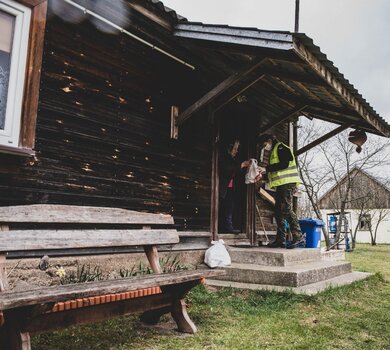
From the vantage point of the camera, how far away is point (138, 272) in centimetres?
551

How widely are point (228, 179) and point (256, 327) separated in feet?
15.0

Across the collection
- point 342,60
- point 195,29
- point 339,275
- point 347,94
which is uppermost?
point 342,60

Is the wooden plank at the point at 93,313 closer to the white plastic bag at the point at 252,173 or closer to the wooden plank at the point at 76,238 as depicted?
the wooden plank at the point at 76,238

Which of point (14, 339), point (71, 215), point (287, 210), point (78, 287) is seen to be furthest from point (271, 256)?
point (14, 339)

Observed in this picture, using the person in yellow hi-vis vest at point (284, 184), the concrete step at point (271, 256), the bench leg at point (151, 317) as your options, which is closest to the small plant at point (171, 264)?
the concrete step at point (271, 256)

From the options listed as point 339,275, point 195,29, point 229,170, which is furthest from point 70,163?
point 339,275

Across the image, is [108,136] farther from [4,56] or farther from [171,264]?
[171,264]

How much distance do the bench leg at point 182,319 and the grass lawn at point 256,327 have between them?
0.26 ft

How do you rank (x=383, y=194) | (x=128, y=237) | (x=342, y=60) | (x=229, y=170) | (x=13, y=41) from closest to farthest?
(x=128, y=237), (x=13, y=41), (x=229, y=170), (x=383, y=194), (x=342, y=60)

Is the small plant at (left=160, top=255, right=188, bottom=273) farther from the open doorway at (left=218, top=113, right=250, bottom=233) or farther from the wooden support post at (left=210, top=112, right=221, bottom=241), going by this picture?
the open doorway at (left=218, top=113, right=250, bottom=233)

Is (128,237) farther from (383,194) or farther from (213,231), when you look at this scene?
(383,194)

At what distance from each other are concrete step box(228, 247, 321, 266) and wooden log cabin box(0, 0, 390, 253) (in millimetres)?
723

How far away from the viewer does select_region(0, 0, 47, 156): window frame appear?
4227 millimetres

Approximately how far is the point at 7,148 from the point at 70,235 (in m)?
1.27
